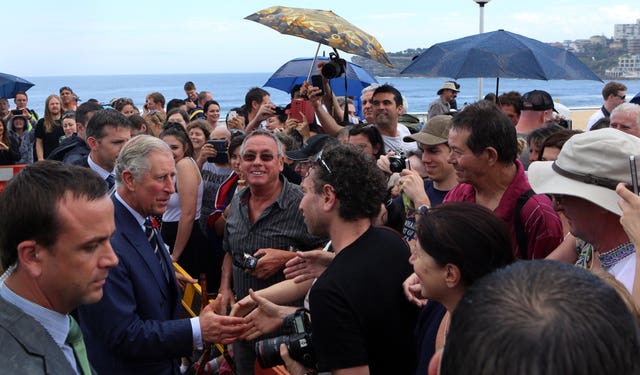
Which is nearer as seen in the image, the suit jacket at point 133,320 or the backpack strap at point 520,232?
the suit jacket at point 133,320

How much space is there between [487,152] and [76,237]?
2.09 meters

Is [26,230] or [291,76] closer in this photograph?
[26,230]

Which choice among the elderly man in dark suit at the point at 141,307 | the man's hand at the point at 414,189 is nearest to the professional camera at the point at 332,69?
the man's hand at the point at 414,189

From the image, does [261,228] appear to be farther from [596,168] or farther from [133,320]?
[596,168]

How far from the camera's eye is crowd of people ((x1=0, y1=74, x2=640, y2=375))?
1.06m

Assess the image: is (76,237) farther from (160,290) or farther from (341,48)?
(341,48)

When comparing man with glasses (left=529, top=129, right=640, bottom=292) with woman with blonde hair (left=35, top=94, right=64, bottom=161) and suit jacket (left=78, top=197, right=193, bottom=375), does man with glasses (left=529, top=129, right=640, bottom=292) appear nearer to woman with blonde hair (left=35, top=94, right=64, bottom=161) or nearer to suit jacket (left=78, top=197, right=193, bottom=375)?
suit jacket (left=78, top=197, right=193, bottom=375)

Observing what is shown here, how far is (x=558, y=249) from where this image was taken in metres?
3.04

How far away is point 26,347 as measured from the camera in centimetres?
185

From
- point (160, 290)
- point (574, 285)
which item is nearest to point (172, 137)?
point (160, 290)

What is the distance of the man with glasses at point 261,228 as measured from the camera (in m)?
4.02

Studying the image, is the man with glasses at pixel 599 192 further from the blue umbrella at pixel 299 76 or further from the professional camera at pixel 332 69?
the blue umbrella at pixel 299 76

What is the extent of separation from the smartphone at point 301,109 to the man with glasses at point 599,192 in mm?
4664

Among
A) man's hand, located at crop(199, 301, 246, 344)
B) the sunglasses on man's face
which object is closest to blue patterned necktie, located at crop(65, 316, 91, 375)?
man's hand, located at crop(199, 301, 246, 344)
